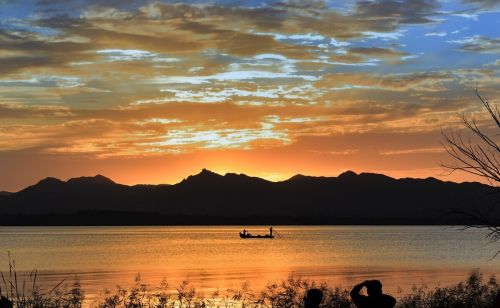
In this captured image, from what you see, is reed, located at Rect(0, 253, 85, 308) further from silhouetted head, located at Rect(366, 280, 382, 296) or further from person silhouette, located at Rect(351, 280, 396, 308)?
silhouetted head, located at Rect(366, 280, 382, 296)

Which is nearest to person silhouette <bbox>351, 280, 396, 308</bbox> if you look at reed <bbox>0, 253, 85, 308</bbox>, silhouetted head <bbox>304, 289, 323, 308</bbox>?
silhouetted head <bbox>304, 289, 323, 308</bbox>

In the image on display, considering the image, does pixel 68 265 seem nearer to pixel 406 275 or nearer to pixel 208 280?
pixel 208 280

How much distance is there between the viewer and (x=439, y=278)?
72312 mm

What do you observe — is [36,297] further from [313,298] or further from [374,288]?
[374,288]

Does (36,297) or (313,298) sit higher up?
(313,298)

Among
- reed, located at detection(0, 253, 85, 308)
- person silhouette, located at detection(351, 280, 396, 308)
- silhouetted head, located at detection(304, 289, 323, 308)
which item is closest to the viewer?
silhouetted head, located at detection(304, 289, 323, 308)

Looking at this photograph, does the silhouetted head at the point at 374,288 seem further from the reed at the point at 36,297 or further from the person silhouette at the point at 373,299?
the reed at the point at 36,297

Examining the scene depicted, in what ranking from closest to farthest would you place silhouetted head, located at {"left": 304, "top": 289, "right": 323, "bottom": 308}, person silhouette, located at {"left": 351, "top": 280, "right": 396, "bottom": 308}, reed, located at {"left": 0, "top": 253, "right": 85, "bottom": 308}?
1. silhouetted head, located at {"left": 304, "top": 289, "right": 323, "bottom": 308}
2. person silhouette, located at {"left": 351, "top": 280, "right": 396, "bottom": 308}
3. reed, located at {"left": 0, "top": 253, "right": 85, "bottom": 308}

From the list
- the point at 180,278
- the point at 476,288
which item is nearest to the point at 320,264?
the point at 180,278

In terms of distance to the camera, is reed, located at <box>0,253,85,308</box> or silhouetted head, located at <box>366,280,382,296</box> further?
reed, located at <box>0,253,85,308</box>

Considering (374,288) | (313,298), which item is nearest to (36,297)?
(313,298)

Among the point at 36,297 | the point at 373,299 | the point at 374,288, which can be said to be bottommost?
the point at 36,297

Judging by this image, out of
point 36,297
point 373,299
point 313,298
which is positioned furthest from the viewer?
point 36,297

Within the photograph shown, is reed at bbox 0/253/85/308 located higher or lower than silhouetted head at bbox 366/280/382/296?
lower
